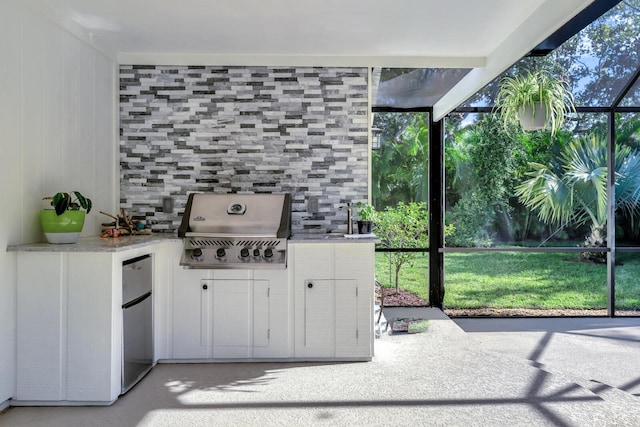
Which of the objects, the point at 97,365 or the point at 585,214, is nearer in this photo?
the point at 97,365

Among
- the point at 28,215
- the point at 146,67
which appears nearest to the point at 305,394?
the point at 28,215

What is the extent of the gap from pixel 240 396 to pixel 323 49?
2.73 m

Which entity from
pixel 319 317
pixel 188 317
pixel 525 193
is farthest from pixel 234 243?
pixel 525 193

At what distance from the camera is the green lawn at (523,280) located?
5492 mm

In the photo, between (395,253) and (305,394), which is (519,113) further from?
(305,394)

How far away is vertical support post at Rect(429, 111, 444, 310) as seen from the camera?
541 cm

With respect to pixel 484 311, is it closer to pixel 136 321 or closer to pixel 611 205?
pixel 611 205

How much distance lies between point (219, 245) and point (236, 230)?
210mm

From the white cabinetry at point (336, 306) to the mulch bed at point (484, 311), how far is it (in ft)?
6.18

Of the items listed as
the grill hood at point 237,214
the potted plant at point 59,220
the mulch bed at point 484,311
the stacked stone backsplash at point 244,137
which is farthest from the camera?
the mulch bed at point 484,311

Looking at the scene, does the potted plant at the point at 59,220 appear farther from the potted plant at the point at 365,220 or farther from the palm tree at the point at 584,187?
the palm tree at the point at 584,187

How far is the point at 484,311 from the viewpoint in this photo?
5.73 m

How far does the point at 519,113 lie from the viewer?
13.3 feet

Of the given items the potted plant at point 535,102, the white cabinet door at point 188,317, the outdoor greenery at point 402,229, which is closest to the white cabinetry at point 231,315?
the white cabinet door at point 188,317
